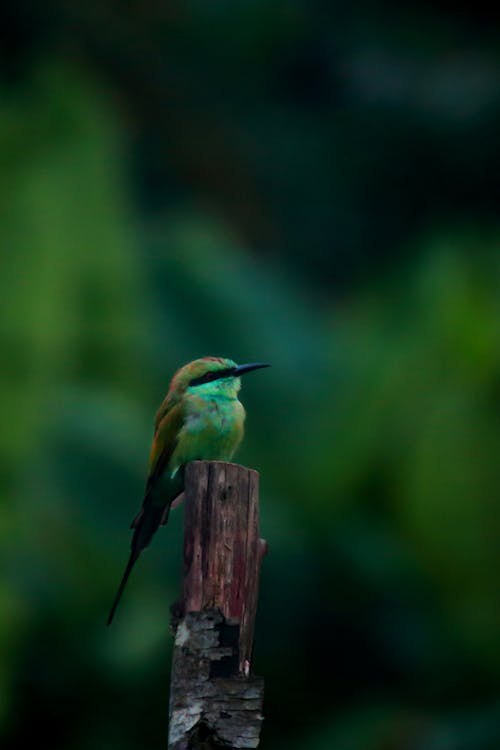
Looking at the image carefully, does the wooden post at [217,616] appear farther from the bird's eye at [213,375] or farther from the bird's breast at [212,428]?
the bird's eye at [213,375]

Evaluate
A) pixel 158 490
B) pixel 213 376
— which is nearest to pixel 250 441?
pixel 213 376

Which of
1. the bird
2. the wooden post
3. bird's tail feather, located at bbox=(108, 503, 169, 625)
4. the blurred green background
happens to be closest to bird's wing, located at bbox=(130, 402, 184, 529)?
the bird

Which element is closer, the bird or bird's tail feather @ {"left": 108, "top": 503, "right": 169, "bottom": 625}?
bird's tail feather @ {"left": 108, "top": 503, "right": 169, "bottom": 625}

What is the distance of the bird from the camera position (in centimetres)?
351

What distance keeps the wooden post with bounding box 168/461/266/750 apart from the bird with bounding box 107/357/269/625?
724 mm

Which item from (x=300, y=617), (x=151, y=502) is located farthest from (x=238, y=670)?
(x=300, y=617)

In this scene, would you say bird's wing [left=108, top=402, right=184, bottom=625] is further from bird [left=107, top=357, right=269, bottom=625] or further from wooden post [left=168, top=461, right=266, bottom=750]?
wooden post [left=168, top=461, right=266, bottom=750]

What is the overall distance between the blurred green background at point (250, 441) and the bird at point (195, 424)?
2.04 meters

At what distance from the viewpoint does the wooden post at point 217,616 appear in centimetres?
252

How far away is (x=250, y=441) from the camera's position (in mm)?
7008

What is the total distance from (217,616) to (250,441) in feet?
14.5

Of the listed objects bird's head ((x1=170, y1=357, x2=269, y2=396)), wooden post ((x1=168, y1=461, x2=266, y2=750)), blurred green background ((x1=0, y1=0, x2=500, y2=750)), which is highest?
blurred green background ((x1=0, y1=0, x2=500, y2=750))

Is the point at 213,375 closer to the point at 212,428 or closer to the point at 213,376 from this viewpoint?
the point at 213,376

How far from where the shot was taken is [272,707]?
20.3 ft
